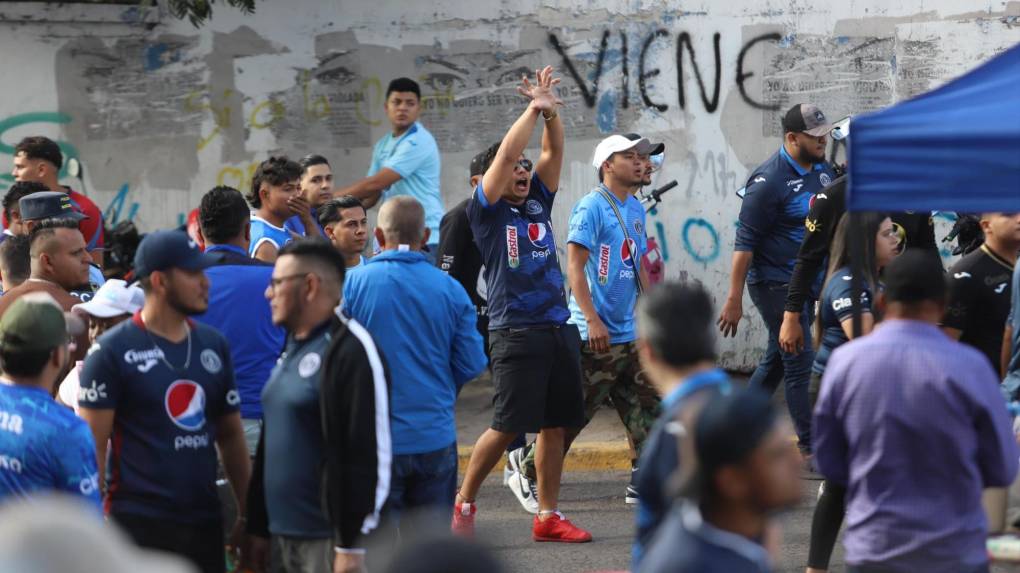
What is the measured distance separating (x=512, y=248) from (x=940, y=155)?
2779 mm

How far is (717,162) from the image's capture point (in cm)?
1091

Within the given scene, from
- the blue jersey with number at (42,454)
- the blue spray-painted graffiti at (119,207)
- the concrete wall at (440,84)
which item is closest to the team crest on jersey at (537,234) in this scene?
the blue jersey with number at (42,454)

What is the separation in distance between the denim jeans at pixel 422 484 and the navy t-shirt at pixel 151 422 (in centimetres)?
95

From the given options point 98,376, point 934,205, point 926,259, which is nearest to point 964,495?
point 926,259

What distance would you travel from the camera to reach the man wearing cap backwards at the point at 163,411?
487 cm

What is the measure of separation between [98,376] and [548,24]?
261 inches

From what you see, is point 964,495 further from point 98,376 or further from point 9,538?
point 9,538

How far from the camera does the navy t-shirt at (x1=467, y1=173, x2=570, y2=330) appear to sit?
7402mm

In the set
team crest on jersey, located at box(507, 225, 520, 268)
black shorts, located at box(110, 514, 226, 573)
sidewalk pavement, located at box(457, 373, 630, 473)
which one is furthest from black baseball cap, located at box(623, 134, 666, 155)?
black shorts, located at box(110, 514, 226, 573)

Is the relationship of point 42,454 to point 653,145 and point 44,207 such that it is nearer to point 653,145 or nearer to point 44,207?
point 44,207

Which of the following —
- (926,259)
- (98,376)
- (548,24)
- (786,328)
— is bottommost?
(786,328)

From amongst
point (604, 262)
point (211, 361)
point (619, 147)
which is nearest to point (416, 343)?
point (211, 361)

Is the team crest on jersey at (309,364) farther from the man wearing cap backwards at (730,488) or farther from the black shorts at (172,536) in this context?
the man wearing cap backwards at (730,488)

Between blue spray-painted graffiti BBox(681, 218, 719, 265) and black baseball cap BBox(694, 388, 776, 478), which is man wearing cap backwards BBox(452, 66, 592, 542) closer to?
blue spray-painted graffiti BBox(681, 218, 719, 265)
